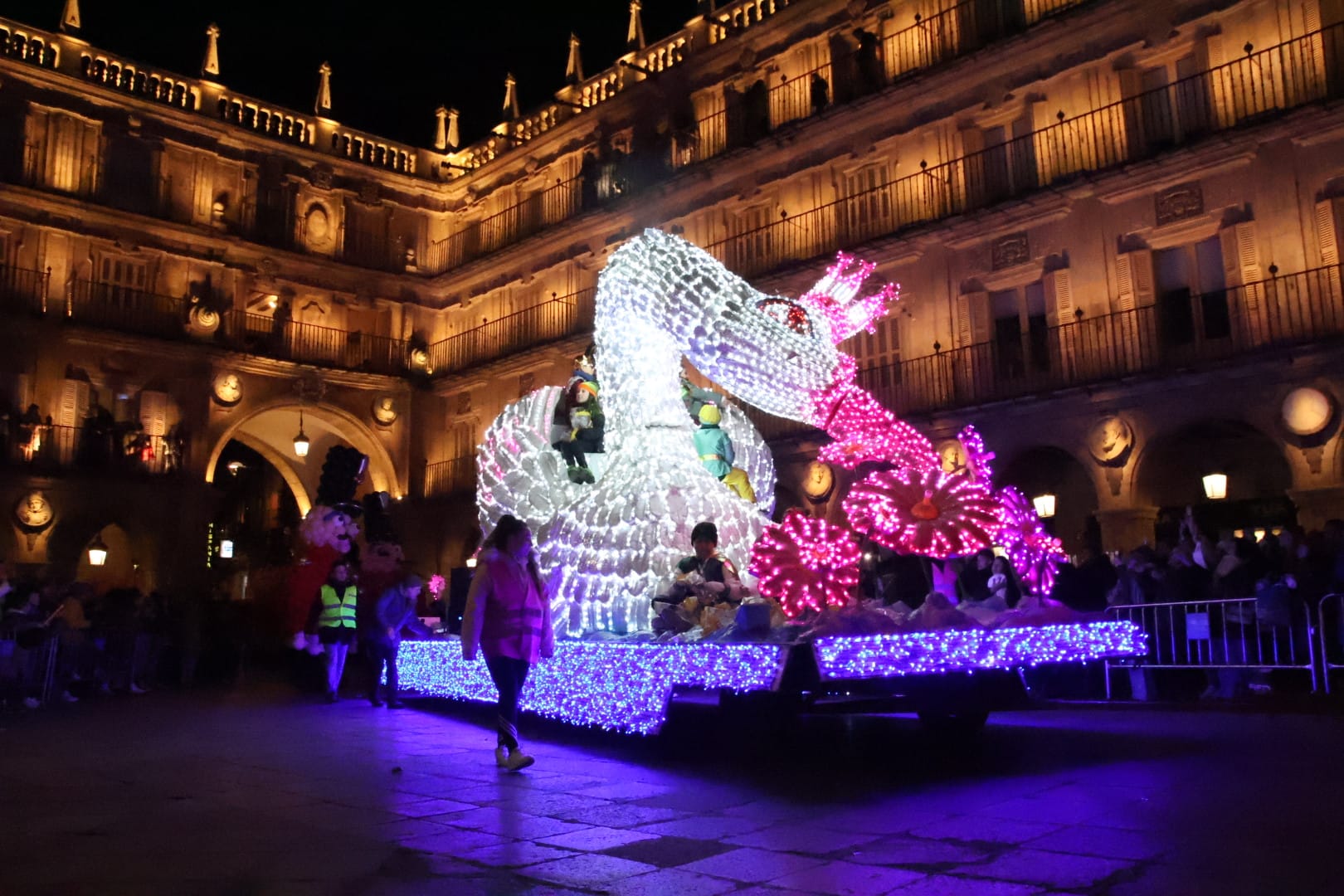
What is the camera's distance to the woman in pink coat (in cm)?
557

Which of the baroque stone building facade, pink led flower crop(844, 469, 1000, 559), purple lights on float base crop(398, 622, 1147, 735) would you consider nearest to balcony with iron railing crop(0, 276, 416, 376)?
the baroque stone building facade

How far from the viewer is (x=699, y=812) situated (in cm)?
427

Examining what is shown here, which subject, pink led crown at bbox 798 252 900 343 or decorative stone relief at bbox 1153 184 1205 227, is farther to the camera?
decorative stone relief at bbox 1153 184 1205 227

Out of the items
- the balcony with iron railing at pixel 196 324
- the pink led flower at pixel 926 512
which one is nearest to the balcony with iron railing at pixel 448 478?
the balcony with iron railing at pixel 196 324

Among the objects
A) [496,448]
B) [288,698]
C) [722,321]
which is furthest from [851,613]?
[288,698]

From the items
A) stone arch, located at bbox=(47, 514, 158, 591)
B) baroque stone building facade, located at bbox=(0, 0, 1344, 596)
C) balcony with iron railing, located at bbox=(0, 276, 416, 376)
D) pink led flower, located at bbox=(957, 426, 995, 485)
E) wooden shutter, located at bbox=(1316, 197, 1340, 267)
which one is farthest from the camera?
balcony with iron railing, located at bbox=(0, 276, 416, 376)

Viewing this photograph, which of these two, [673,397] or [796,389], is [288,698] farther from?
[796,389]

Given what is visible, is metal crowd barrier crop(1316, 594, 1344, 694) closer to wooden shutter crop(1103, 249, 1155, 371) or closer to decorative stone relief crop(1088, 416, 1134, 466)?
decorative stone relief crop(1088, 416, 1134, 466)

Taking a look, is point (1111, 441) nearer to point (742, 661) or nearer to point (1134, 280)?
point (1134, 280)

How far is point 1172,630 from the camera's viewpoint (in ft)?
30.8

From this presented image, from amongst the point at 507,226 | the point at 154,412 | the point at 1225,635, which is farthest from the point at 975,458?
the point at 507,226

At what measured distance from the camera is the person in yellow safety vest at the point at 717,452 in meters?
7.68

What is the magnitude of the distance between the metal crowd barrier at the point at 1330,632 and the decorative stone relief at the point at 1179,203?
8.03 meters

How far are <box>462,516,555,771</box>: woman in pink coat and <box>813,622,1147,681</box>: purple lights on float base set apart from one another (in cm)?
154
